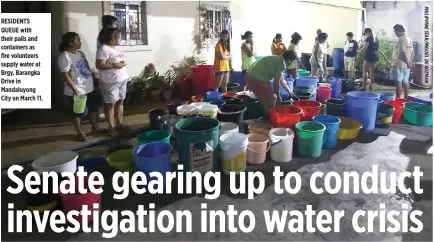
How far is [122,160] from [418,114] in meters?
5.02

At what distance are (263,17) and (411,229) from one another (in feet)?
27.6

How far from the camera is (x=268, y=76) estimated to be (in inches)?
186

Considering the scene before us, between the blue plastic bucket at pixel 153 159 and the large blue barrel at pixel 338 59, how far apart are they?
9558 mm

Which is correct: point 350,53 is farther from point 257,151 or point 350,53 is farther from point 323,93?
point 257,151

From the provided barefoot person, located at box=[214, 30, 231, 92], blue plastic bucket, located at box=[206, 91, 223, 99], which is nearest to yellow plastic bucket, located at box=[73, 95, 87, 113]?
blue plastic bucket, located at box=[206, 91, 223, 99]

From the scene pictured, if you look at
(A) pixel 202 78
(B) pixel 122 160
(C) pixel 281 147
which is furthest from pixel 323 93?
(B) pixel 122 160

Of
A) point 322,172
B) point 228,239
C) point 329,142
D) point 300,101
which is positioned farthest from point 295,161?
point 228,239

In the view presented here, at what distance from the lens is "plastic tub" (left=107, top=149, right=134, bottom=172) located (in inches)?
130

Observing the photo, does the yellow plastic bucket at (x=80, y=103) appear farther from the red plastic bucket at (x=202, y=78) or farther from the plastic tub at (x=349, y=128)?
the plastic tub at (x=349, y=128)

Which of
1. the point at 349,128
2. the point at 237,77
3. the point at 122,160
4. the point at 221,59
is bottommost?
the point at 122,160

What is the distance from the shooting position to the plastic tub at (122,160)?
3.31 m

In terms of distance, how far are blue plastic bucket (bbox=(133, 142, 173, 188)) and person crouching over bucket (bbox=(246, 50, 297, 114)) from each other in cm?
206

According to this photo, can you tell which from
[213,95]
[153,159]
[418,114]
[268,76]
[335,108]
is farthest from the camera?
[213,95]

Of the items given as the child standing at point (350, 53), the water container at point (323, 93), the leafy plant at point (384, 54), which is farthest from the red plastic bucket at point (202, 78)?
the leafy plant at point (384, 54)
